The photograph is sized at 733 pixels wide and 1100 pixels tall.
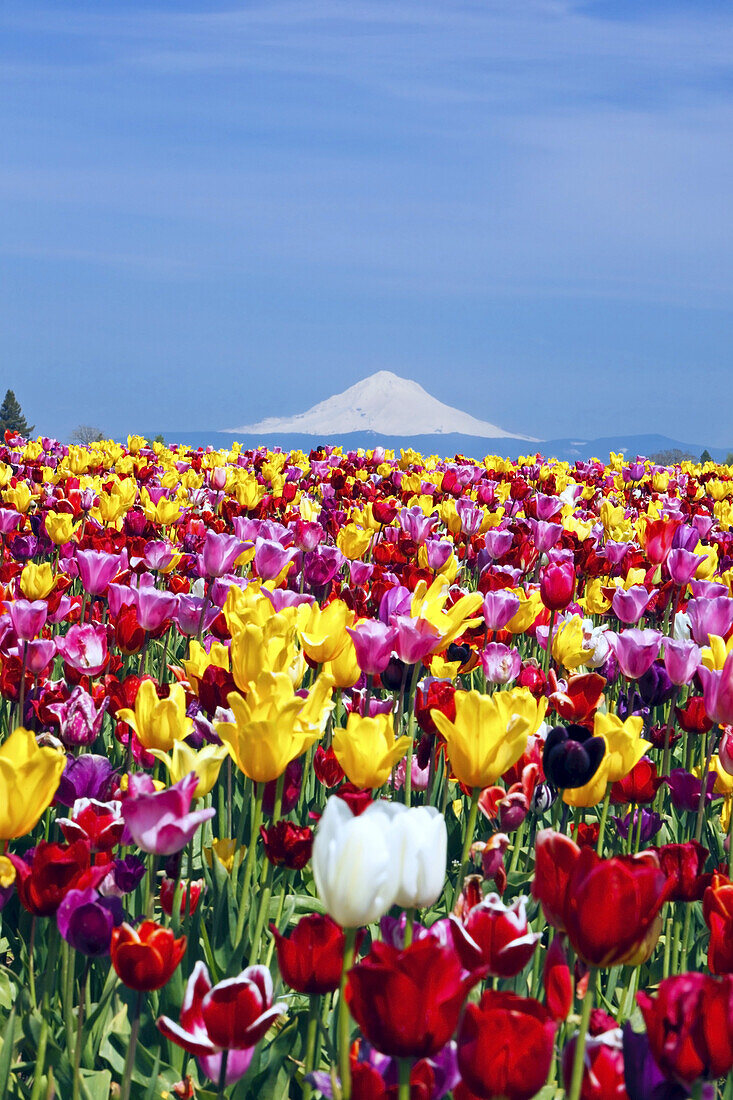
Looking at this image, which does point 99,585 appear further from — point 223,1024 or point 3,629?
point 223,1024

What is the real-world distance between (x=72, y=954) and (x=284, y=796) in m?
0.76

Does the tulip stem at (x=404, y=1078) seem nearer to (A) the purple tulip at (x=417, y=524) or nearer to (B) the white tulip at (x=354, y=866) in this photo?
(B) the white tulip at (x=354, y=866)

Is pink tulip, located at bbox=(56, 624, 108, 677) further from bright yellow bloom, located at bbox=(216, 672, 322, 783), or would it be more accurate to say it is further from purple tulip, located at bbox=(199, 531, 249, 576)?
bright yellow bloom, located at bbox=(216, 672, 322, 783)

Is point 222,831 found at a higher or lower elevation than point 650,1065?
lower

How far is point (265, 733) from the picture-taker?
2312 mm

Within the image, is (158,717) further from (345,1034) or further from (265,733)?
(345,1034)

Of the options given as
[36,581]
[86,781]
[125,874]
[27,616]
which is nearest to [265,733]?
[125,874]

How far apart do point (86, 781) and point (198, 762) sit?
0.65m

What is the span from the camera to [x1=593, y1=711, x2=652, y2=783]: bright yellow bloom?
108 inches

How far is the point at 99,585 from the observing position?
548 cm

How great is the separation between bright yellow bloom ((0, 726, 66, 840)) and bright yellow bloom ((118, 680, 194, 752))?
0.69 m

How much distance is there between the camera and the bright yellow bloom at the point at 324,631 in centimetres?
330

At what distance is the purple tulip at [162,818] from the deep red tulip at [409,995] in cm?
78

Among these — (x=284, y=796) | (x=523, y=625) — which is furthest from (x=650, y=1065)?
(x=523, y=625)
